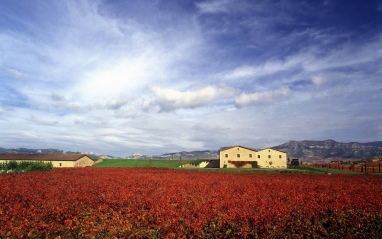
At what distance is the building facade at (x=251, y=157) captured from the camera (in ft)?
222

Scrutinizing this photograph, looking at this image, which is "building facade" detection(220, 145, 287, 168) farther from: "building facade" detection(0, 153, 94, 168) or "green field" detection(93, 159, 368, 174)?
"building facade" detection(0, 153, 94, 168)

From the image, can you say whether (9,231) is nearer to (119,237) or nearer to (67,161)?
(119,237)

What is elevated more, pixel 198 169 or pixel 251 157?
pixel 251 157

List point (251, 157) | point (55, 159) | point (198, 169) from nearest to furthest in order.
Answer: point (198, 169), point (251, 157), point (55, 159)

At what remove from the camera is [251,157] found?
68.2 m

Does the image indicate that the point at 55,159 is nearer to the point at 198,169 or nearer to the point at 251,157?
the point at 198,169

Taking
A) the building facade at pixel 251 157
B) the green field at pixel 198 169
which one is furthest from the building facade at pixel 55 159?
the building facade at pixel 251 157

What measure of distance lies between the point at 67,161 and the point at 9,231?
71954mm

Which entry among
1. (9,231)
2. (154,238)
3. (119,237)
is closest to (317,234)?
(154,238)

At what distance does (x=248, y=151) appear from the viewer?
68500mm

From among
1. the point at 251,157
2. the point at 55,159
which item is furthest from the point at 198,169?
the point at 55,159

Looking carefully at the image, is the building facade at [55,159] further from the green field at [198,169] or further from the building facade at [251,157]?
the building facade at [251,157]

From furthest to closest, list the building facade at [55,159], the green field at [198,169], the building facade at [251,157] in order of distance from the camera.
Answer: the building facade at [251,157] < the building facade at [55,159] < the green field at [198,169]

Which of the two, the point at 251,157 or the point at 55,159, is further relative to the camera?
the point at 55,159
